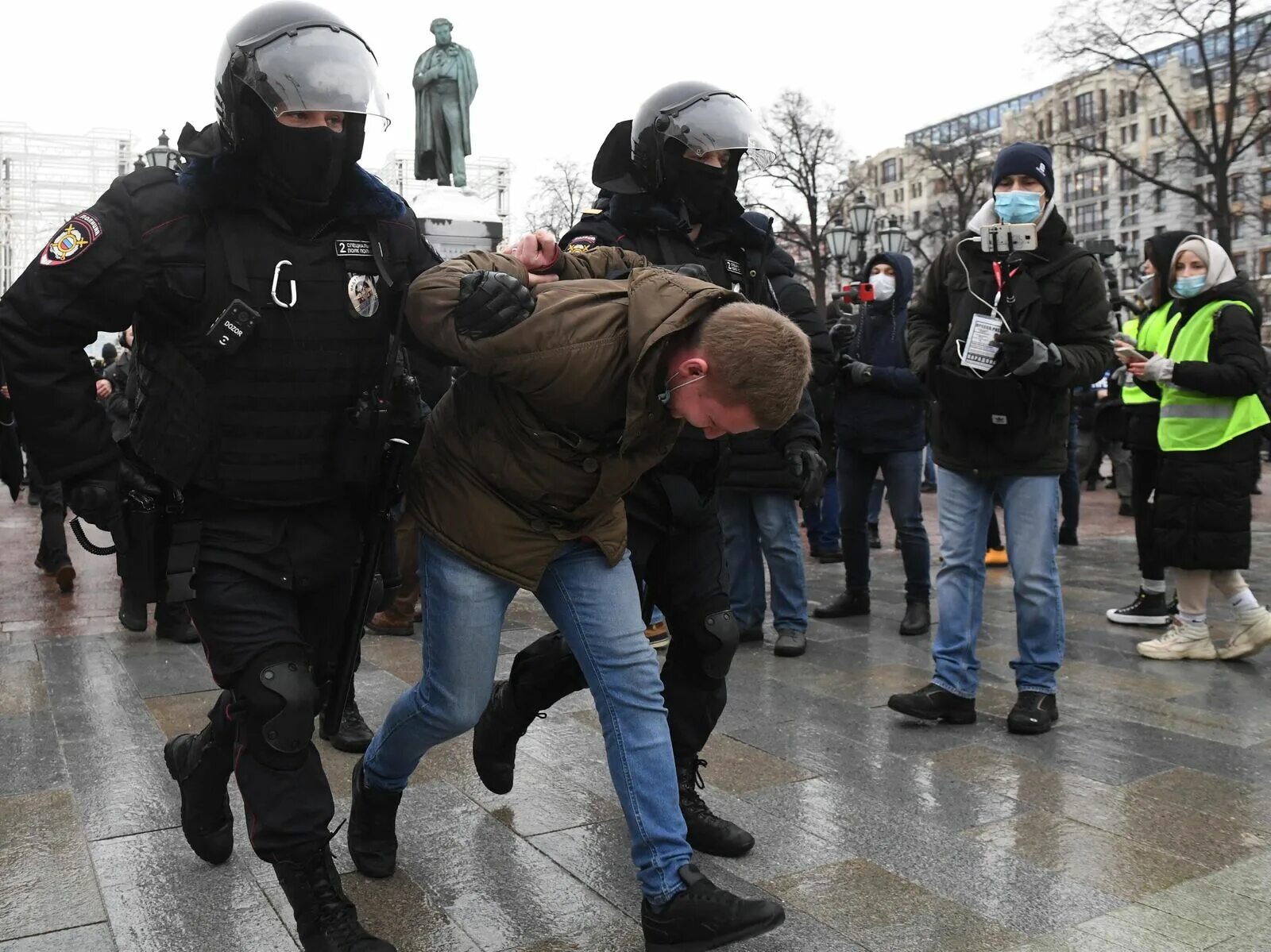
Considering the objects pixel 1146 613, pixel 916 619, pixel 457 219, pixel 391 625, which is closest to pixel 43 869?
pixel 391 625

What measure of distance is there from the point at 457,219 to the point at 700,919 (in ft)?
57.7

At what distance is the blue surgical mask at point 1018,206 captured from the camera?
459cm

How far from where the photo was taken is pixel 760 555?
6.30m

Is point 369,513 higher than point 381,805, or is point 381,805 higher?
point 369,513

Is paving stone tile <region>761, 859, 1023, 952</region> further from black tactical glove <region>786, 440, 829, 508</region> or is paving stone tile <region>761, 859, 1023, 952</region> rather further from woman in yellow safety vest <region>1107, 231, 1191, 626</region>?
woman in yellow safety vest <region>1107, 231, 1191, 626</region>

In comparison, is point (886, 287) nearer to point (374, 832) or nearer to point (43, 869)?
point (374, 832)

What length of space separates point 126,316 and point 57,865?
1.51m

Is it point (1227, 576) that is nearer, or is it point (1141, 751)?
point (1141, 751)

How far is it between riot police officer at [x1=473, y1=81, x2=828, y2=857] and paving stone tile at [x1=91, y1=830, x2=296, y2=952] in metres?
0.74

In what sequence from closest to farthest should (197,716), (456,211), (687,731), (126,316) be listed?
(126,316), (687,731), (197,716), (456,211)

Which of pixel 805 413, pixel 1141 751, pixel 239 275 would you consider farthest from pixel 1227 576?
pixel 239 275

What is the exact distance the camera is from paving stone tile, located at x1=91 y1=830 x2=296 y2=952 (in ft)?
9.00

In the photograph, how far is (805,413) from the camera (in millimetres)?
3910

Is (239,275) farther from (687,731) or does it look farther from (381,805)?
(687,731)
